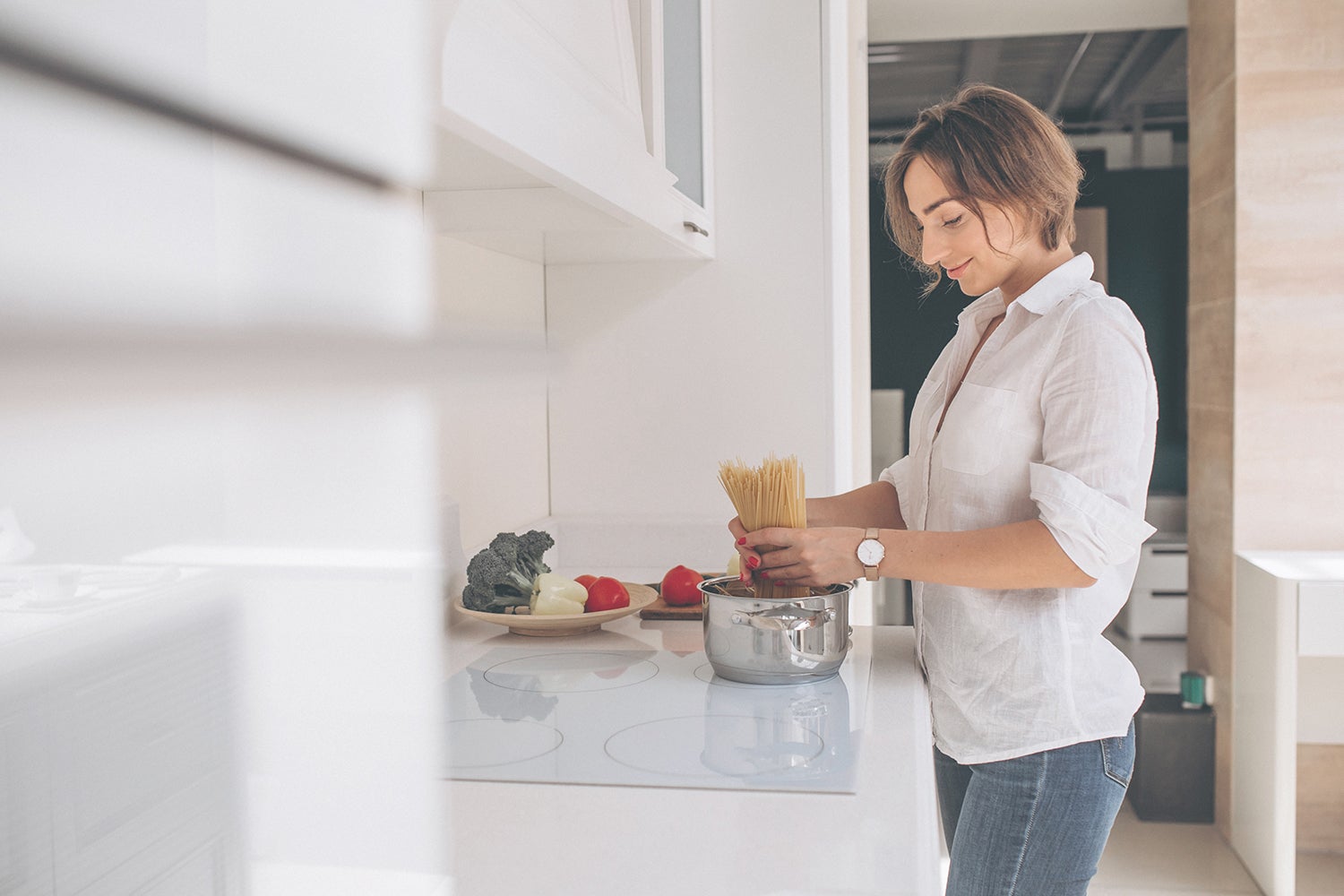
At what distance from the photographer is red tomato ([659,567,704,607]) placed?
1576mm

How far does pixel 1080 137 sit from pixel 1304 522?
3.48 metres

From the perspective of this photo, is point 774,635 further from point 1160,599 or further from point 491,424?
point 1160,599

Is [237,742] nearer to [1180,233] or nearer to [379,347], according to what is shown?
[379,347]

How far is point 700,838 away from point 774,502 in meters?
0.49

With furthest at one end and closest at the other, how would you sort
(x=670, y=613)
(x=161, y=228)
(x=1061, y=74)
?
(x=1061, y=74) < (x=670, y=613) < (x=161, y=228)

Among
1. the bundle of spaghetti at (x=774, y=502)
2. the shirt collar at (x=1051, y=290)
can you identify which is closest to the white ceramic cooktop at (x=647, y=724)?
the bundle of spaghetti at (x=774, y=502)

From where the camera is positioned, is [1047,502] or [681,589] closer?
[1047,502]

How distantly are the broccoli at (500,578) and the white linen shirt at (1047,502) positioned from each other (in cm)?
54

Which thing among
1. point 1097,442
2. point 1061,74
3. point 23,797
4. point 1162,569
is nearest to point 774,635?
point 1097,442

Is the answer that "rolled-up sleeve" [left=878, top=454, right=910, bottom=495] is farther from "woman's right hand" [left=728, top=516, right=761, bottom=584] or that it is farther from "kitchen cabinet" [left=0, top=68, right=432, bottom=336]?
"kitchen cabinet" [left=0, top=68, right=432, bottom=336]

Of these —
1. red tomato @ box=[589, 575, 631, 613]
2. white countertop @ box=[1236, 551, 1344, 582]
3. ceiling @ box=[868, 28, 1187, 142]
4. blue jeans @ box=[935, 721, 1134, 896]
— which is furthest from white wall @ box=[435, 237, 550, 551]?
ceiling @ box=[868, 28, 1187, 142]

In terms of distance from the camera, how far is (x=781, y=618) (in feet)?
3.77

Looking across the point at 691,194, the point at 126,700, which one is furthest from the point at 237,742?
the point at 691,194

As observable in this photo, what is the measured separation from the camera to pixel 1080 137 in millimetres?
5738
